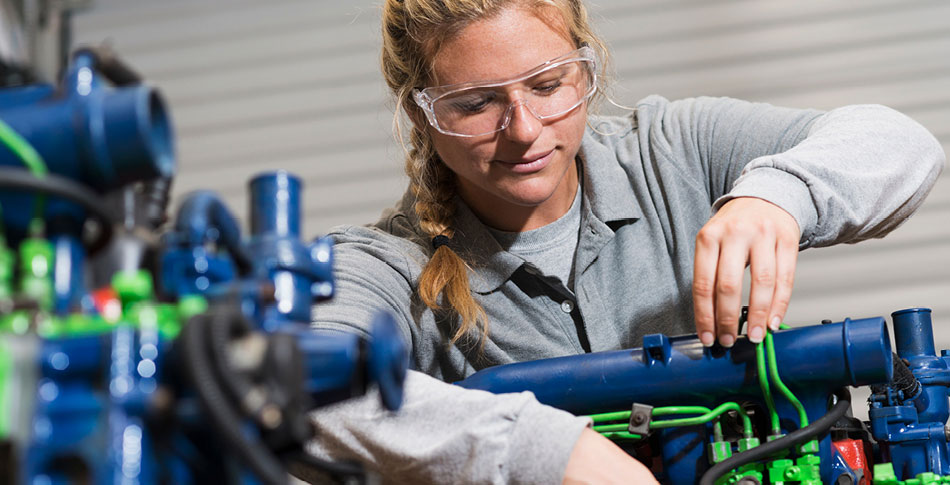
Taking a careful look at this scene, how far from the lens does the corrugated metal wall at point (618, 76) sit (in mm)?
3148

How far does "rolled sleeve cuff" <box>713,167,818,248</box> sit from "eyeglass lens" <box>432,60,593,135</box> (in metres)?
0.32

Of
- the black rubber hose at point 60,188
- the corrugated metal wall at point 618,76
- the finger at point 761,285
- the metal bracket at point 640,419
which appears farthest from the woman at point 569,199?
the corrugated metal wall at point 618,76

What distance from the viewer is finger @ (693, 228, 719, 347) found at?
110 centimetres

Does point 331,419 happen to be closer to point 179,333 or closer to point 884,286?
point 179,333

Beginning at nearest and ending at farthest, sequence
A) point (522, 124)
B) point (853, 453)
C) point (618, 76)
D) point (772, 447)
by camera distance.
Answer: point (772, 447) < point (853, 453) < point (522, 124) < point (618, 76)

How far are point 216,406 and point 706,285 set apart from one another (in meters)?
0.73

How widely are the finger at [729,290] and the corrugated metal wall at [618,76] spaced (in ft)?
6.63

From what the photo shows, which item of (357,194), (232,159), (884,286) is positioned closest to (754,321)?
(884,286)

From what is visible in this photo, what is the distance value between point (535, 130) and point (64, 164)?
0.87 m

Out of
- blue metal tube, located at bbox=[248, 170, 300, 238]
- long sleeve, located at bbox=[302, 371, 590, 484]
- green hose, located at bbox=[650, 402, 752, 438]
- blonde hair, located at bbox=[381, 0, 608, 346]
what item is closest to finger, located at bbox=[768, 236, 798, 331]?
green hose, located at bbox=[650, 402, 752, 438]

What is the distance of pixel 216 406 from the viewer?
522 mm

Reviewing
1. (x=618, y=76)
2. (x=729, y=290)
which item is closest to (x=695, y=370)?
(x=729, y=290)

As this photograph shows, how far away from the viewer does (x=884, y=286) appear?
10.3ft

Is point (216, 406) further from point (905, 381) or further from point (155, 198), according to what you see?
point (905, 381)
